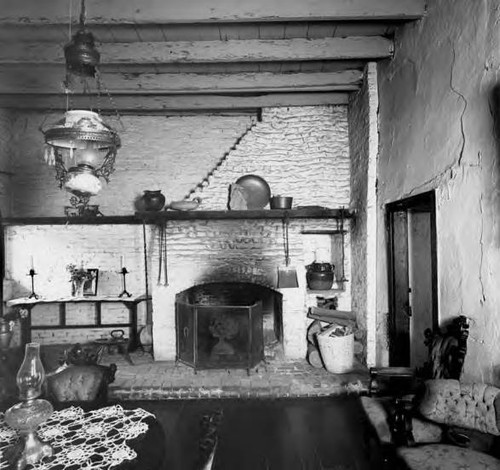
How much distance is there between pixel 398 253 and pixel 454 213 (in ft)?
4.34

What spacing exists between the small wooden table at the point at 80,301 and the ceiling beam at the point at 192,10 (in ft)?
10.9

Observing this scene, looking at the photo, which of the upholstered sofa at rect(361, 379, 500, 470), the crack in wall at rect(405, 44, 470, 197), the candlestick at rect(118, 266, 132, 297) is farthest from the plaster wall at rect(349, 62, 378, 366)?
the candlestick at rect(118, 266, 132, 297)

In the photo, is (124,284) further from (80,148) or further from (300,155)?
(80,148)

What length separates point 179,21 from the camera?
315 cm

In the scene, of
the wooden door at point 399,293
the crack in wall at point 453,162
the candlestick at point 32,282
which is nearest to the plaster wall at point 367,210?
the wooden door at point 399,293

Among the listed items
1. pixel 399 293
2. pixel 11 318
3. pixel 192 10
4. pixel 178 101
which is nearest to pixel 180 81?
pixel 178 101

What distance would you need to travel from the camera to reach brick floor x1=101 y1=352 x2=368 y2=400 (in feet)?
12.9

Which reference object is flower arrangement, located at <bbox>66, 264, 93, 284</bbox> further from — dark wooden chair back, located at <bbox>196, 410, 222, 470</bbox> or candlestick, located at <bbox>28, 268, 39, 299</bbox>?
dark wooden chair back, located at <bbox>196, 410, 222, 470</bbox>

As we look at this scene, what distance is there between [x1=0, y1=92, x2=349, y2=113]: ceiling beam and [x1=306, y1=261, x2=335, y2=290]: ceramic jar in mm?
2265

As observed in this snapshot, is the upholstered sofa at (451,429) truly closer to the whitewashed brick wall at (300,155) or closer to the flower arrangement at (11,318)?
the whitewashed brick wall at (300,155)

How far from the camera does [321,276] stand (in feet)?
15.9

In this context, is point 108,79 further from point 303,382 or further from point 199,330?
point 303,382

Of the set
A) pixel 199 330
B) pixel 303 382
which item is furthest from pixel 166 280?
pixel 303 382

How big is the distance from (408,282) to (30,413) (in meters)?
3.68
